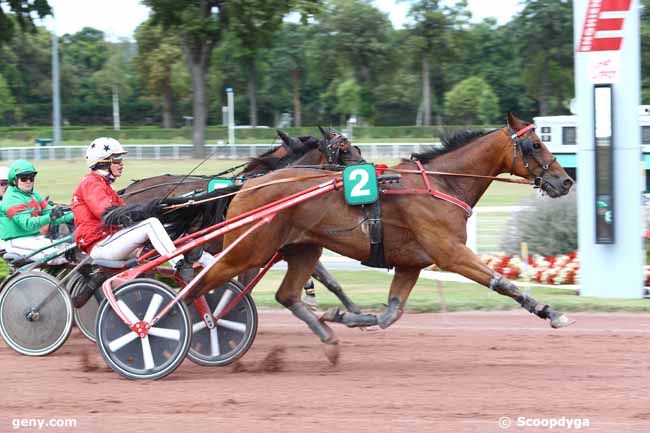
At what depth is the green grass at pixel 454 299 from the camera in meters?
9.09

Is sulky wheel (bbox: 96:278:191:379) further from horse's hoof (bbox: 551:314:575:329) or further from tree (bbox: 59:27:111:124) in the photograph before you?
tree (bbox: 59:27:111:124)

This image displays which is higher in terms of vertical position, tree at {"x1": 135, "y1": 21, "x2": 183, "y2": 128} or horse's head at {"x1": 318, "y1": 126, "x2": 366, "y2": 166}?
tree at {"x1": 135, "y1": 21, "x2": 183, "y2": 128}

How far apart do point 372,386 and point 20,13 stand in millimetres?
28893

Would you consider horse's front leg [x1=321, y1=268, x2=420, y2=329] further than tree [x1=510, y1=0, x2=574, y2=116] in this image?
→ No

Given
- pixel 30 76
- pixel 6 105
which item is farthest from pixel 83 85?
pixel 6 105

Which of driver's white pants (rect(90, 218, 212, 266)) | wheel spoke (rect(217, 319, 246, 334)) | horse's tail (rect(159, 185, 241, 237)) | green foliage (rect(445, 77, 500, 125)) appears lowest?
wheel spoke (rect(217, 319, 246, 334))

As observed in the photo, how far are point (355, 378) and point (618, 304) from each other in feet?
12.5

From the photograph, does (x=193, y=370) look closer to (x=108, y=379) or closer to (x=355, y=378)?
(x=108, y=379)

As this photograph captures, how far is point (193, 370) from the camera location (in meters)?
6.74

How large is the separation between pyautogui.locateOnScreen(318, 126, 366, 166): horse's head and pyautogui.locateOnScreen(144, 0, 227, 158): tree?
24.9m

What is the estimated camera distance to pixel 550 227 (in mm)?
12227

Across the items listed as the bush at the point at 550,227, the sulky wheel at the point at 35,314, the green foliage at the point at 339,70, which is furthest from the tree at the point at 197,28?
the sulky wheel at the point at 35,314

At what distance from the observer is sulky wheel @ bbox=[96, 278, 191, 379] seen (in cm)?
622

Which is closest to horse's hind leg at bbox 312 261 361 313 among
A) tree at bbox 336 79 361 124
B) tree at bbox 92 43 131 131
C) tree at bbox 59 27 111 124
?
tree at bbox 336 79 361 124
